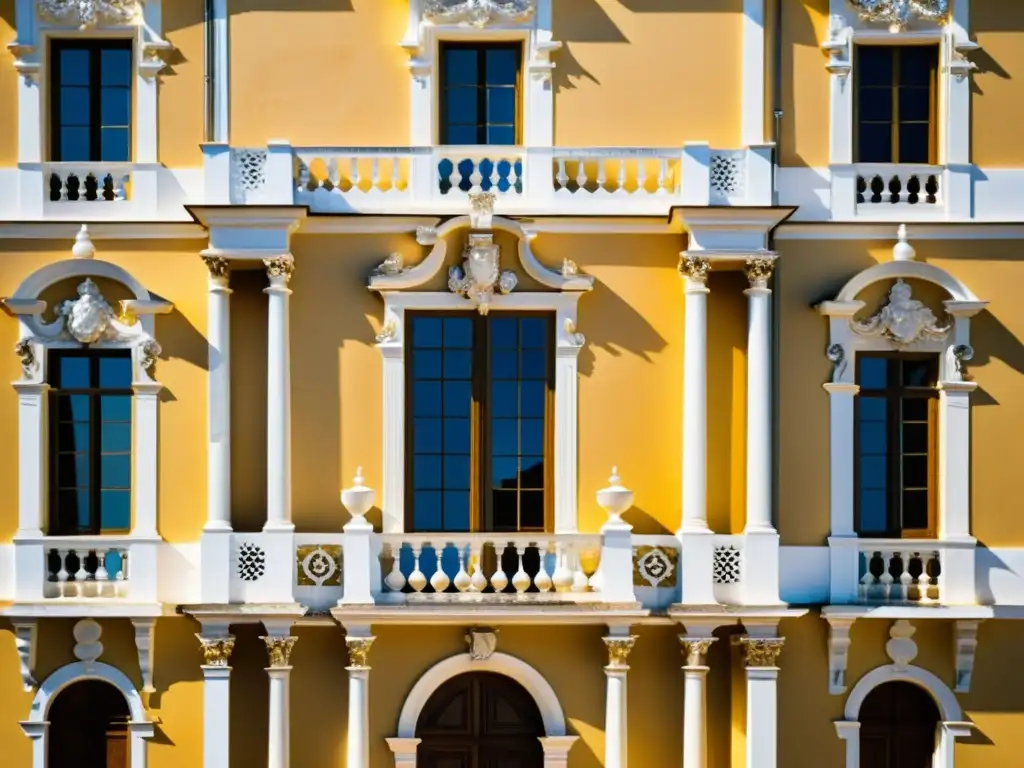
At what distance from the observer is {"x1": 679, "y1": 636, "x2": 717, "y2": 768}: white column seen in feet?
67.6

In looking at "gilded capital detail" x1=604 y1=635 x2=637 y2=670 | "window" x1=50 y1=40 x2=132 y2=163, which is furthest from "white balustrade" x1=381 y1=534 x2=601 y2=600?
"window" x1=50 y1=40 x2=132 y2=163

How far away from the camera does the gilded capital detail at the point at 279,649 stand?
806 inches

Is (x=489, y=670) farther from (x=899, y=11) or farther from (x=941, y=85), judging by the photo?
(x=899, y=11)

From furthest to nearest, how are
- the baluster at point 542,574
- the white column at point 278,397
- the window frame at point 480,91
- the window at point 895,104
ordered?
the window at point 895,104 → the window frame at point 480,91 → the white column at point 278,397 → the baluster at point 542,574

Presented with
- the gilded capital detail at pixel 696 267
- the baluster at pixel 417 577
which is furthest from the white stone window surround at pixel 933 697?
the baluster at pixel 417 577

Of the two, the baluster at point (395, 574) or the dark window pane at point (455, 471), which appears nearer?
the baluster at point (395, 574)

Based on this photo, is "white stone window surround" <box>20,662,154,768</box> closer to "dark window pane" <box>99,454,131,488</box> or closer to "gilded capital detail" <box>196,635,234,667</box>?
"gilded capital detail" <box>196,635,234,667</box>

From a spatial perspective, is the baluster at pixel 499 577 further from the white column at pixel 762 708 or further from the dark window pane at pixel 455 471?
the white column at pixel 762 708

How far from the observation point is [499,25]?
70.6ft

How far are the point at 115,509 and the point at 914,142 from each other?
1150cm

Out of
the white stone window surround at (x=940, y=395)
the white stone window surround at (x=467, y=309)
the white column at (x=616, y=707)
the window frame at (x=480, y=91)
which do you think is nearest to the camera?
the white column at (x=616, y=707)

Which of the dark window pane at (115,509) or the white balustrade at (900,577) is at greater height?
the dark window pane at (115,509)

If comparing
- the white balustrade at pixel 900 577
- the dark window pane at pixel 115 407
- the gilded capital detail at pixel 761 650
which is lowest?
the gilded capital detail at pixel 761 650

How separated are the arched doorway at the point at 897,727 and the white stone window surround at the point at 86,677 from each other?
30.2 feet
